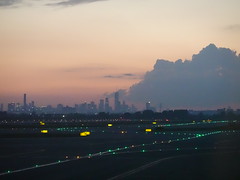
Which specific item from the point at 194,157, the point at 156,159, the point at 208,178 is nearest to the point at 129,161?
the point at 156,159

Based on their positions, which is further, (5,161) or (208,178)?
(5,161)

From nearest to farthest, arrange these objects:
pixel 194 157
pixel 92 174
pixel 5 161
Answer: pixel 92 174, pixel 5 161, pixel 194 157

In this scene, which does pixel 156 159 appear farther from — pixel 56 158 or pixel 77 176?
pixel 77 176

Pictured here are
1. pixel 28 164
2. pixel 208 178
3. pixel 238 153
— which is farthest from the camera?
pixel 238 153

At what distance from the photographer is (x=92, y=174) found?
111ft

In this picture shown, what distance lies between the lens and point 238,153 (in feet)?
168

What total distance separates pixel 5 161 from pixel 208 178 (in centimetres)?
2037

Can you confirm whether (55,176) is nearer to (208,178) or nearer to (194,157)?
(208,178)

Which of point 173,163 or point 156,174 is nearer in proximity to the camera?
point 156,174

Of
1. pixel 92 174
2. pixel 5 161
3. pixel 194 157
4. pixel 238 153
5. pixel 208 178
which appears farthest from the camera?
pixel 238 153

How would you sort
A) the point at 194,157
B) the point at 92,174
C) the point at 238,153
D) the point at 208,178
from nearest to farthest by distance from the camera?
the point at 208,178 → the point at 92,174 → the point at 194,157 → the point at 238,153

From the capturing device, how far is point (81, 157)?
47.2m

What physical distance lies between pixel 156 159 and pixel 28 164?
39.2ft

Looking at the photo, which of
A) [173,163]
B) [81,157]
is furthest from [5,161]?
[173,163]
